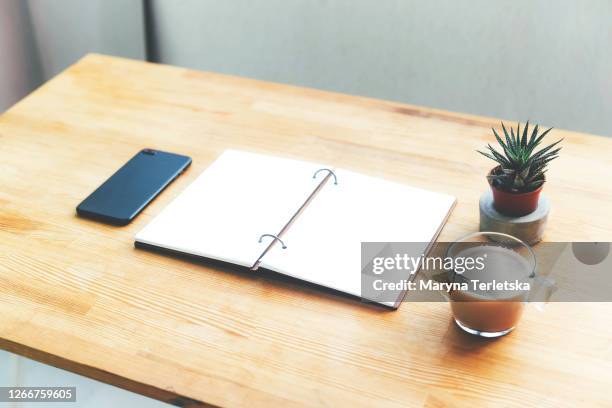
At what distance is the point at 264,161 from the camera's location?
4.32ft

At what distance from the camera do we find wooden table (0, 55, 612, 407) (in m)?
0.89

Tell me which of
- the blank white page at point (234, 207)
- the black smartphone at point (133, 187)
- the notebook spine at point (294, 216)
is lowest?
the black smartphone at point (133, 187)

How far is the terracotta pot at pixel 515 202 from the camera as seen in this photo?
1060 millimetres

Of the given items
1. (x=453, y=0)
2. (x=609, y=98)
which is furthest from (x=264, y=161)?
(x=609, y=98)

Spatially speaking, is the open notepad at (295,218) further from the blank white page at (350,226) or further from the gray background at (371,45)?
the gray background at (371,45)

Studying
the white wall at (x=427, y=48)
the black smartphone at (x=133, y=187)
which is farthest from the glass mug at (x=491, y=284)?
the white wall at (x=427, y=48)

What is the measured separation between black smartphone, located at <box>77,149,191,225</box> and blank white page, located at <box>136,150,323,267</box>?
A: 0.05m

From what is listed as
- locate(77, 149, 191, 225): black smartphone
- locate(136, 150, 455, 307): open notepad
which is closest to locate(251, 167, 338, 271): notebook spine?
locate(136, 150, 455, 307): open notepad

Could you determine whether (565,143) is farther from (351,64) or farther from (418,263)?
(351,64)

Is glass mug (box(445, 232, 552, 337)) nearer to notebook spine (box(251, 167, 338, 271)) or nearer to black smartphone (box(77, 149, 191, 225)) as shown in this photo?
notebook spine (box(251, 167, 338, 271))

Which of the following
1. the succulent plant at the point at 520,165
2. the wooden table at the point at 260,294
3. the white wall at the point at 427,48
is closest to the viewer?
the wooden table at the point at 260,294

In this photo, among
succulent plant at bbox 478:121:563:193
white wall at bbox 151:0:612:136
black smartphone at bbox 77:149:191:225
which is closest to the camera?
succulent plant at bbox 478:121:563:193

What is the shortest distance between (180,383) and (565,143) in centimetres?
Result: 86

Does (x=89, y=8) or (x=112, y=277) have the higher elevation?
(x=112, y=277)
